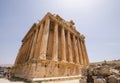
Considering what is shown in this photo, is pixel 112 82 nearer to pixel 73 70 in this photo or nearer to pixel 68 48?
pixel 73 70

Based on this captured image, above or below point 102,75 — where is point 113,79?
below

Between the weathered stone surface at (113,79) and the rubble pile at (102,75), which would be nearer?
the weathered stone surface at (113,79)

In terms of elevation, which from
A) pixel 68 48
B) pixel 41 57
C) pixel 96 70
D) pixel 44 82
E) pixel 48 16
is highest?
pixel 48 16

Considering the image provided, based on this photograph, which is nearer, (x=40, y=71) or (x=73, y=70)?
(x=40, y=71)

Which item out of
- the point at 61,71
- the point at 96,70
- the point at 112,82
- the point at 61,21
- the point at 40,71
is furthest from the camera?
the point at 61,21

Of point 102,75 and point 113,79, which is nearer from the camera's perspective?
point 113,79

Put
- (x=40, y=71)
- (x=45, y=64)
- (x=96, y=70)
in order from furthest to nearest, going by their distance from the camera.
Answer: (x=45, y=64) < (x=40, y=71) < (x=96, y=70)

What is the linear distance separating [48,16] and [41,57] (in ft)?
32.0

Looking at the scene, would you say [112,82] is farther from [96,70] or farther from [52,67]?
[52,67]

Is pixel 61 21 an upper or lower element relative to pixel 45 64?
upper

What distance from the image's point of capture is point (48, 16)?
21984 millimetres

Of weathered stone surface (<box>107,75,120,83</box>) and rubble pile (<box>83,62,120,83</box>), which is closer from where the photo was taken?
weathered stone surface (<box>107,75,120,83</box>)

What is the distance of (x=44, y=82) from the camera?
44.3 feet

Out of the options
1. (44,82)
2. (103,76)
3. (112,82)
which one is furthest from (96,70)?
(44,82)
